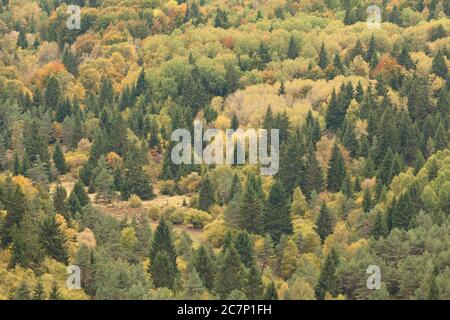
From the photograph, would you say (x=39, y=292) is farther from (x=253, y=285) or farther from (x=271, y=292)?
(x=253, y=285)

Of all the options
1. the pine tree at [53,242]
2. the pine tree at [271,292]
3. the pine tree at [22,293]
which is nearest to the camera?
the pine tree at [22,293]

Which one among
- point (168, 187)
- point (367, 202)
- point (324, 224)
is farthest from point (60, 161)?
point (367, 202)

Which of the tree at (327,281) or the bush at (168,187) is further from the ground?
the tree at (327,281)

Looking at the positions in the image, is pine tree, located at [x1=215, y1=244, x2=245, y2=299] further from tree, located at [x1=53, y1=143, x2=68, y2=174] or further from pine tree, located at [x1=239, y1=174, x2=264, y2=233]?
tree, located at [x1=53, y1=143, x2=68, y2=174]

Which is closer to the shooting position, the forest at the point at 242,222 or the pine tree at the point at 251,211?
Answer: the forest at the point at 242,222

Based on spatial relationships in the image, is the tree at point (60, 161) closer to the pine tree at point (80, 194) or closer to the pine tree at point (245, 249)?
the pine tree at point (80, 194)


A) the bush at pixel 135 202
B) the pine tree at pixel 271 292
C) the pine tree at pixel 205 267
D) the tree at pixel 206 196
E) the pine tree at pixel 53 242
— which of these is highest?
the pine tree at pixel 53 242

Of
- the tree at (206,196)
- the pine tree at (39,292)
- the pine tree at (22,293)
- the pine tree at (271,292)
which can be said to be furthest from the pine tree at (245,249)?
the tree at (206,196)
